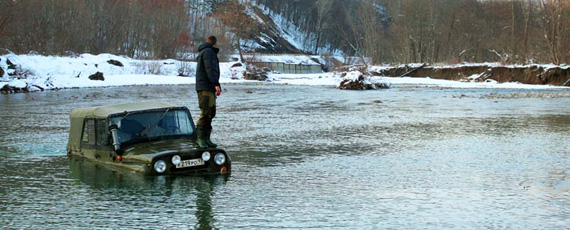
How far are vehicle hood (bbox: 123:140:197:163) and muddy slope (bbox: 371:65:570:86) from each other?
155ft

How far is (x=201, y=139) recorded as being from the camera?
11.3 meters

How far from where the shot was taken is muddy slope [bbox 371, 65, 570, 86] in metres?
53.2

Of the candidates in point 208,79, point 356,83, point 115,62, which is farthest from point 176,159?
point 115,62

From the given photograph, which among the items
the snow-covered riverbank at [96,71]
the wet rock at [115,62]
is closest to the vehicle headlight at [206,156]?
the snow-covered riverbank at [96,71]

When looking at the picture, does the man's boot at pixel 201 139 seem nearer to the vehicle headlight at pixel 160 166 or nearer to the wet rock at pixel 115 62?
the vehicle headlight at pixel 160 166

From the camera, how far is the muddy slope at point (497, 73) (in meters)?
53.2

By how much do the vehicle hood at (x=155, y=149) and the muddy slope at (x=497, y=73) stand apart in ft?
155

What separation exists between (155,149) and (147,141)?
1.84ft

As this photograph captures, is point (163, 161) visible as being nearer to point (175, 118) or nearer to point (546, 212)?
point (175, 118)

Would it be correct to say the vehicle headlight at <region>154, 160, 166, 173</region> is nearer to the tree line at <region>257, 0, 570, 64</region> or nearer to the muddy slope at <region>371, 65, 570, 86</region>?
the muddy slope at <region>371, 65, 570, 86</region>

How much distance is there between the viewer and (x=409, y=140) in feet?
51.5

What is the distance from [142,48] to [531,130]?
76.3 meters

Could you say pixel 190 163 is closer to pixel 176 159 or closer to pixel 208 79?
pixel 176 159

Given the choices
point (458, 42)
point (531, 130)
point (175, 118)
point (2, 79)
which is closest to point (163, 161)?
point (175, 118)
